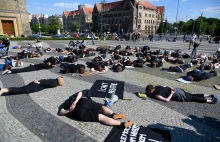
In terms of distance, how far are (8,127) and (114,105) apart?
326cm

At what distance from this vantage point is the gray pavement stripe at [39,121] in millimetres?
4174

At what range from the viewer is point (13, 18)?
1529 inches

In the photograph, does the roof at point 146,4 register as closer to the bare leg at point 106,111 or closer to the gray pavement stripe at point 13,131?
the bare leg at point 106,111

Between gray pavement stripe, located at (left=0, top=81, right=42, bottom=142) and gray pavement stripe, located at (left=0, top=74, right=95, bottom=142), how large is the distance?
11 centimetres

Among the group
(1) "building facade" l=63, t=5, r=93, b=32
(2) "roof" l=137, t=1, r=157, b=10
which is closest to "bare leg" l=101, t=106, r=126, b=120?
(2) "roof" l=137, t=1, r=157, b=10

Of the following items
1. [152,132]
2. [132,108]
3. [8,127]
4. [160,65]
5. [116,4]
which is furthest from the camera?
[116,4]

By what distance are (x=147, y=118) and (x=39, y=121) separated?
323 cm

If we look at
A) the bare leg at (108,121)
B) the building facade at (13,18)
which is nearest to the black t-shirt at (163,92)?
the bare leg at (108,121)

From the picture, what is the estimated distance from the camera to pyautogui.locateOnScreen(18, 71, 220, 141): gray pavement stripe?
430cm

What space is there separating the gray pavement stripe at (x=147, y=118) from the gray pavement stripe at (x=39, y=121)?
0.20 metres

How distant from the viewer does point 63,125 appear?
4664 mm

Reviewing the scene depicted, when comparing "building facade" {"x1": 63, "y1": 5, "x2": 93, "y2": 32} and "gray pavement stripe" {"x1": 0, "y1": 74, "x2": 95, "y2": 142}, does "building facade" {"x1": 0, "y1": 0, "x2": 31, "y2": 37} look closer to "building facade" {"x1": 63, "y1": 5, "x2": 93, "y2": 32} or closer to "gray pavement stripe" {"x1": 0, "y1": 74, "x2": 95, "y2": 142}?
"gray pavement stripe" {"x1": 0, "y1": 74, "x2": 95, "y2": 142}

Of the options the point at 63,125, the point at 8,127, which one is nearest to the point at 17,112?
the point at 8,127

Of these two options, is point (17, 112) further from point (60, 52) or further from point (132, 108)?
point (60, 52)
